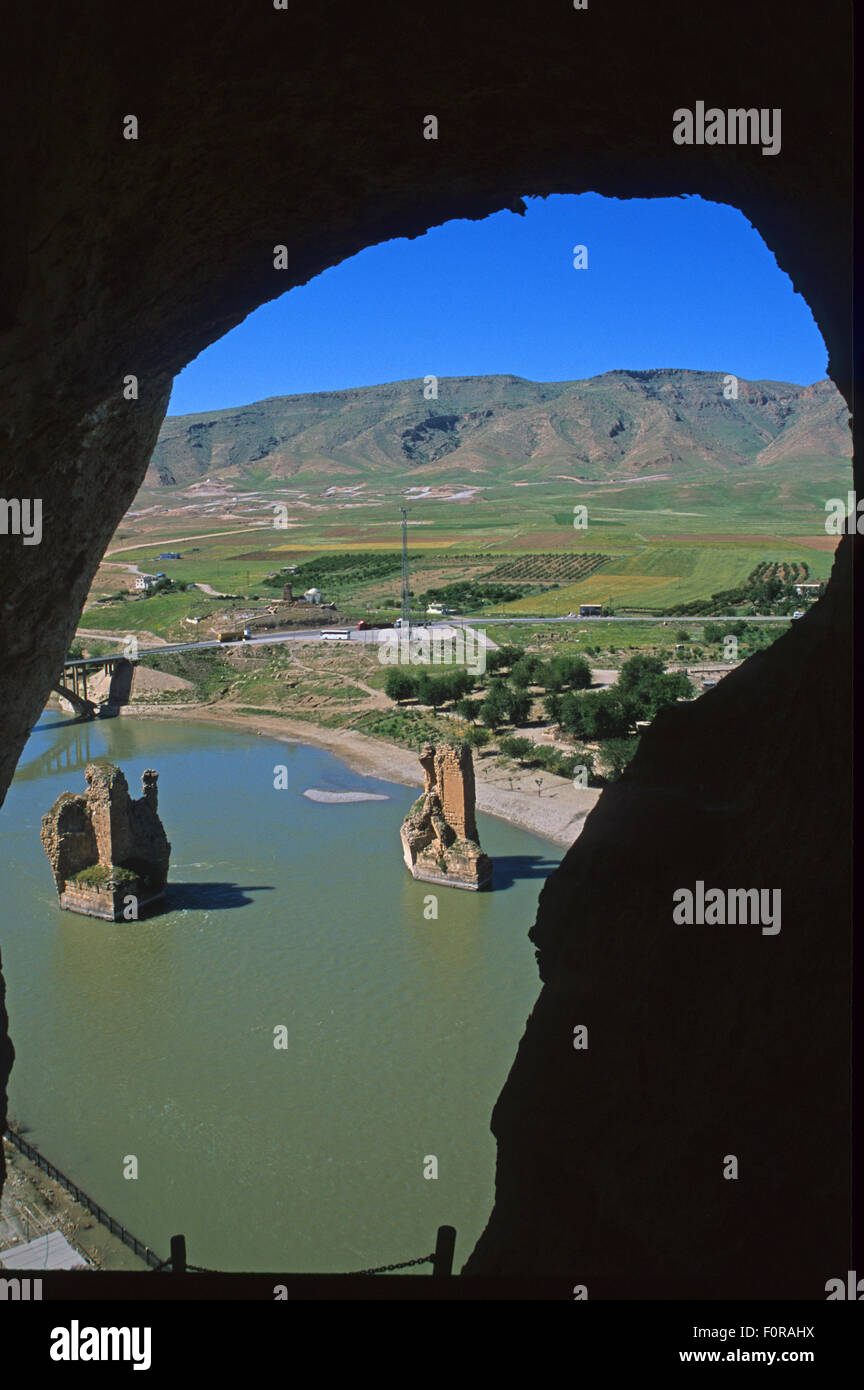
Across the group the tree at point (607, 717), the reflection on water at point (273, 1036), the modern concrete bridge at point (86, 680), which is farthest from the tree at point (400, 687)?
the reflection on water at point (273, 1036)

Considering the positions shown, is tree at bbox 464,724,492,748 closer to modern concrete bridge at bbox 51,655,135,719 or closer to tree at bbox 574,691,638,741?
tree at bbox 574,691,638,741

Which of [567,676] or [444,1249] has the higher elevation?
[567,676]

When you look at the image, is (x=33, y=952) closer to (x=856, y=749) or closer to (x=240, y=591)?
(x=856, y=749)

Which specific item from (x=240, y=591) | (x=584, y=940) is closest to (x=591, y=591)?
(x=240, y=591)

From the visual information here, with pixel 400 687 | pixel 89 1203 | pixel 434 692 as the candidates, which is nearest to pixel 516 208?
pixel 89 1203

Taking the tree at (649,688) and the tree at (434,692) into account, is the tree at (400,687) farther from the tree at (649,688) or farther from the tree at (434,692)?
the tree at (649,688)
